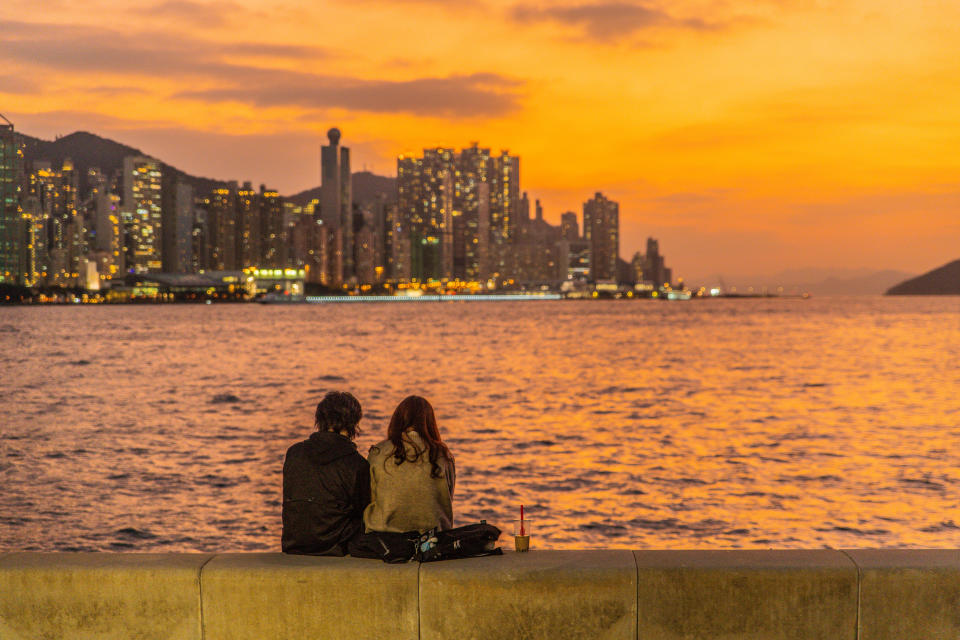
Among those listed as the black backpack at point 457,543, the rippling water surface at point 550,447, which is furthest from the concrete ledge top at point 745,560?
the rippling water surface at point 550,447

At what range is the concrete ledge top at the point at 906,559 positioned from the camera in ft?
21.2

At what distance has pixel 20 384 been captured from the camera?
59.8m

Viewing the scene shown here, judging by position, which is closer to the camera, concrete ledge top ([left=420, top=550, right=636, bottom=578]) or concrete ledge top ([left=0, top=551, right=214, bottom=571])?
concrete ledge top ([left=420, top=550, right=636, bottom=578])

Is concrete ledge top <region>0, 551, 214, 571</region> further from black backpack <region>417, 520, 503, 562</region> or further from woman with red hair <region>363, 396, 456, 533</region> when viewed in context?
black backpack <region>417, 520, 503, 562</region>

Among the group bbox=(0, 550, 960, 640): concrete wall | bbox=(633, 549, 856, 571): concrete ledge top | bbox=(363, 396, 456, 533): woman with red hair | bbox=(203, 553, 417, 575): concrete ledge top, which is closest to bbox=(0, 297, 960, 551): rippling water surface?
bbox=(363, 396, 456, 533): woman with red hair

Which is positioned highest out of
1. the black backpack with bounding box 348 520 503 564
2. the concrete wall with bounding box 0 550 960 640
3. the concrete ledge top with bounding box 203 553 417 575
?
the black backpack with bounding box 348 520 503 564

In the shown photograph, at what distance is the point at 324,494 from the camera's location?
752 cm

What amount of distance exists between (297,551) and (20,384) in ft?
191

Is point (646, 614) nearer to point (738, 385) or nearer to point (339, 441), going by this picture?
point (339, 441)

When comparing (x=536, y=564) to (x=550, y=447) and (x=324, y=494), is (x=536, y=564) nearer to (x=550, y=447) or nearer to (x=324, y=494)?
(x=324, y=494)

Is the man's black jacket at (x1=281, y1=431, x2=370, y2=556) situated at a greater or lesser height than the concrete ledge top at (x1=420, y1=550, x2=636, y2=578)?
greater

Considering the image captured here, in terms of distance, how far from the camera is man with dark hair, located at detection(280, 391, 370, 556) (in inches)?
291

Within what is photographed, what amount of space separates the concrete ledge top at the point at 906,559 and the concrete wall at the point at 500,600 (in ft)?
0.04

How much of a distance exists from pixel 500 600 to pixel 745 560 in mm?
1600
